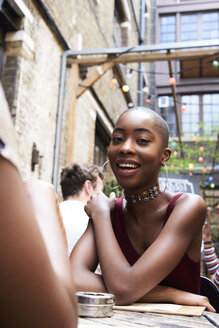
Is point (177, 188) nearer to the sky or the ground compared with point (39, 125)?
nearer to the ground

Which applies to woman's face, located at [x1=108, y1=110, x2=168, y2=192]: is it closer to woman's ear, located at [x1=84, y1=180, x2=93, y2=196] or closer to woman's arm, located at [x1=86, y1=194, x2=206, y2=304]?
woman's arm, located at [x1=86, y1=194, x2=206, y2=304]

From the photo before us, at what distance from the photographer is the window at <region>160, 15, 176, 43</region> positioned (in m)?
17.3

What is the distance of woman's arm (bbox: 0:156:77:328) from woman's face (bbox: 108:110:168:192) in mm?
1046

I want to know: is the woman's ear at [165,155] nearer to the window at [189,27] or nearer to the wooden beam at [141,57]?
the wooden beam at [141,57]

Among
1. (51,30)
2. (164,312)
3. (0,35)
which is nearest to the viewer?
(164,312)

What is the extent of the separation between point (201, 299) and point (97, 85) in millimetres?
7218

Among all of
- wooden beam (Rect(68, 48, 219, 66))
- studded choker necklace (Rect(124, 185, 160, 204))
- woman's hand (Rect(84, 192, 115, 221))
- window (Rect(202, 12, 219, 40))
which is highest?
window (Rect(202, 12, 219, 40))

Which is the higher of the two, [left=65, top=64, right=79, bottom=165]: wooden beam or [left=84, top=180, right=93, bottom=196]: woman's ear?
[left=65, top=64, right=79, bottom=165]: wooden beam

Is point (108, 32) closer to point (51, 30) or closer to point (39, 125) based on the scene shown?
point (51, 30)

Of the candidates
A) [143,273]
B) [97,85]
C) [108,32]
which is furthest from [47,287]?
[108,32]

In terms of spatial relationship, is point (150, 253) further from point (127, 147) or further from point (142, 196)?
point (127, 147)

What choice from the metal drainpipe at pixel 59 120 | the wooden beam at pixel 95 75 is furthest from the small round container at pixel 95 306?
the wooden beam at pixel 95 75

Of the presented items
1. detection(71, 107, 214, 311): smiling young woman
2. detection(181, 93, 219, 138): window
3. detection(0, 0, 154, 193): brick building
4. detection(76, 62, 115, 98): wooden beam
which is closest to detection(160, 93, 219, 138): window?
detection(181, 93, 219, 138): window

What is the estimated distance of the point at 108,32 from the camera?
9242 millimetres
